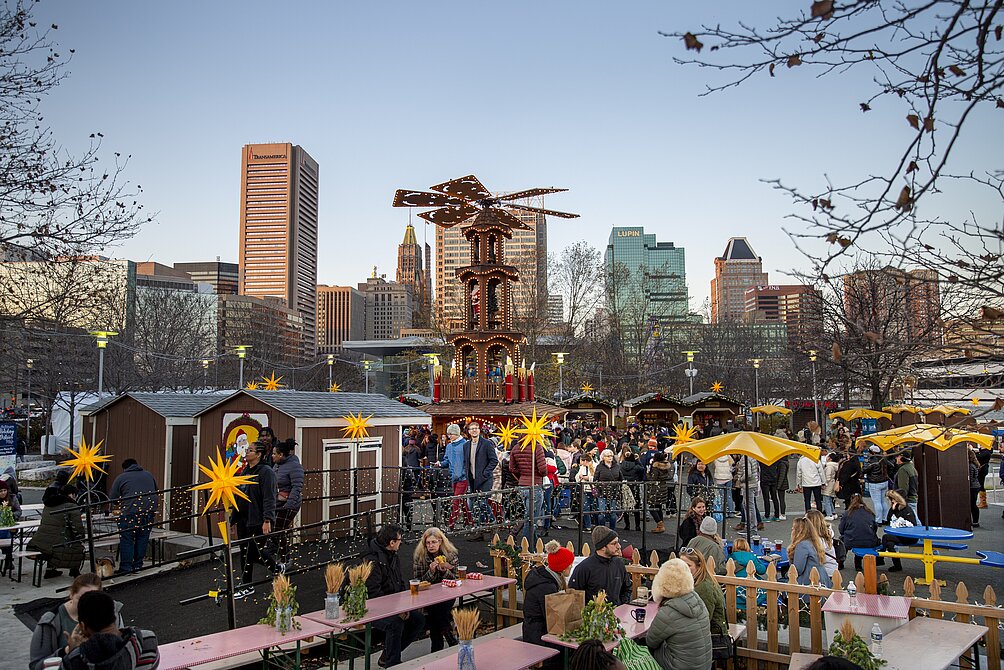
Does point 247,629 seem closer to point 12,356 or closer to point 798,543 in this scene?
point 798,543

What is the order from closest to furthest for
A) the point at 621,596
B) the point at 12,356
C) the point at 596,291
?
1. the point at 621,596
2. the point at 12,356
3. the point at 596,291

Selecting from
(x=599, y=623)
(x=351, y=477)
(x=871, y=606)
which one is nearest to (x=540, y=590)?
(x=599, y=623)

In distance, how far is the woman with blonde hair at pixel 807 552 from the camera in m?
8.52

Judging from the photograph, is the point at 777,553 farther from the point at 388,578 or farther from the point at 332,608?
the point at 332,608

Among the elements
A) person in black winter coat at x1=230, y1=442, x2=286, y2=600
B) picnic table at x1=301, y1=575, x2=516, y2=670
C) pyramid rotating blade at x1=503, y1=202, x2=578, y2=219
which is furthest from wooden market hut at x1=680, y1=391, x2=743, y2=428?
picnic table at x1=301, y1=575, x2=516, y2=670

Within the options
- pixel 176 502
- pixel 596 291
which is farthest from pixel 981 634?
pixel 596 291

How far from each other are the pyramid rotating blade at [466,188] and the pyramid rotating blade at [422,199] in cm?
34

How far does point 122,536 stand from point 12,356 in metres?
23.7

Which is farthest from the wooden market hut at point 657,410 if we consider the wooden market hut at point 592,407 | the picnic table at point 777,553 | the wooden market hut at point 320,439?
the picnic table at point 777,553

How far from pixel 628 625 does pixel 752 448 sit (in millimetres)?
5575

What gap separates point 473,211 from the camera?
34594mm

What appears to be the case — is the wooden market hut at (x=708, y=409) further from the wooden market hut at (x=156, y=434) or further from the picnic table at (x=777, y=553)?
the wooden market hut at (x=156, y=434)

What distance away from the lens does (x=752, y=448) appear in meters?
11.5

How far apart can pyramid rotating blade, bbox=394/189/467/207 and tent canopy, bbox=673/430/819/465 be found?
79.3 feet
